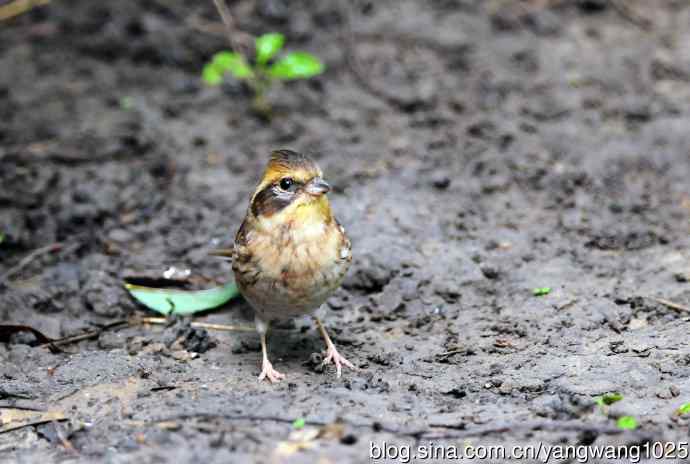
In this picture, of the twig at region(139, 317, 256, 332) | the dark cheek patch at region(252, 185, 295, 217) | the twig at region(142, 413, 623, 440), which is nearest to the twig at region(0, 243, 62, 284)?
the twig at region(139, 317, 256, 332)

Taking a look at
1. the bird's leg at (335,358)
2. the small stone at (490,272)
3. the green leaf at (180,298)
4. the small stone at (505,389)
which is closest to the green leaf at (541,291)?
the small stone at (490,272)

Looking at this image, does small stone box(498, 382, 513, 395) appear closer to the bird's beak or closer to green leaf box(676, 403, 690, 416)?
green leaf box(676, 403, 690, 416)

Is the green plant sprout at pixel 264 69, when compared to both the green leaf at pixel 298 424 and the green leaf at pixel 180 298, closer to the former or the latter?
the green leaf at pixel 180 298

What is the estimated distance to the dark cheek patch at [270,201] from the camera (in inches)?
208

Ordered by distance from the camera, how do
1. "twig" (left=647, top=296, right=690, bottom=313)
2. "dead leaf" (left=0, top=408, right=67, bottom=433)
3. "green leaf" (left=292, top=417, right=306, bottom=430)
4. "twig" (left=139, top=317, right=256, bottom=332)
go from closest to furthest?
1. "green leaf" (left=292, top=417, right=306, bottom=430)
2. "dead leaf" (left=0, top=408, right=67, bottom=433)
3. "twig" (left=647, top=296, right=690, bottom=313)
4. "twig" (left=139, top=317, right=256, bottom=332)

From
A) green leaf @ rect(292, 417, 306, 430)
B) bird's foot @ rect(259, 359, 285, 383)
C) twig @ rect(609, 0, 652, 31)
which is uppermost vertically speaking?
twig @ rect(609, 0, 652, 31)

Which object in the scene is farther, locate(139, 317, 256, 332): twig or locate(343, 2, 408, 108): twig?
locate(343, 2, 408, 108): twig

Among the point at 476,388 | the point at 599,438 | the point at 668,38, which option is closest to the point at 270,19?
the point at 668,38

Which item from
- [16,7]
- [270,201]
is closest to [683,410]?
[270,201]

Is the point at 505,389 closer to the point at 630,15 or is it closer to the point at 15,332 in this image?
the point at 15,332

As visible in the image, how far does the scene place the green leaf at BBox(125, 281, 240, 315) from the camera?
6219mm

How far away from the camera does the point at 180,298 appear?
20.6ft

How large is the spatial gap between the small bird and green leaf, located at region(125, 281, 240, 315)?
92cm

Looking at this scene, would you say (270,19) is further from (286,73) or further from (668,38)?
(668,38)
